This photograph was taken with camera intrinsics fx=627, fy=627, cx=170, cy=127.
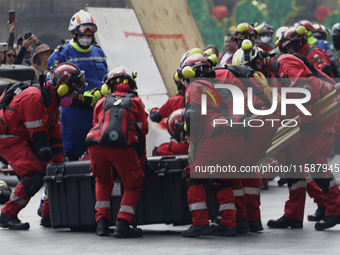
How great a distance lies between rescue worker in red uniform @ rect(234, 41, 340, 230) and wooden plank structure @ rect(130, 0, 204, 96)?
183 inches

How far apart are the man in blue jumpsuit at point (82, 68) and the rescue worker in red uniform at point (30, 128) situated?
2.18 feet

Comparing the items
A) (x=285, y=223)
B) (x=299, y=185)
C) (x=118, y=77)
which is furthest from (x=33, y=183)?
(x=299, y=185)

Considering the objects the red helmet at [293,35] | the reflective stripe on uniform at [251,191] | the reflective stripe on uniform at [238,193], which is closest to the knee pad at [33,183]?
the reflective stripe on uniform at [238,193]

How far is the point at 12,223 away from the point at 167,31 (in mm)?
5631

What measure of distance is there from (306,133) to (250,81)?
2.60 feet

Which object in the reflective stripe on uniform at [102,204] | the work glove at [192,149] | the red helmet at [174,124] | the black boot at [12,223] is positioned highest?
the red helmet at [174,124]

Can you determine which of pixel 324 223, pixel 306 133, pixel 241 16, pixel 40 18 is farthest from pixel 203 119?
pixel 241 16

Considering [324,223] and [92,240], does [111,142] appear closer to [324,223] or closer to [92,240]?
[92,240]

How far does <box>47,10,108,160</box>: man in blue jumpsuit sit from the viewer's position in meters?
7.13

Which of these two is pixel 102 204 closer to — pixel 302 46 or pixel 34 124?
pixel 34 124

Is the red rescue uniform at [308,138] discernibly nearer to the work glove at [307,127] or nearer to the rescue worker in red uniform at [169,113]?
the work glove at [307,127]

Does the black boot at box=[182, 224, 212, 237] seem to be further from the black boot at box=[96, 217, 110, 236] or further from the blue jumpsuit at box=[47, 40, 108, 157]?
the blue jumpsuit at box=[47, 40, 108, 157]

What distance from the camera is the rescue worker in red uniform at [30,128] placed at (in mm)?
6191

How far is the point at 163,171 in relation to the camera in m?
5.97
